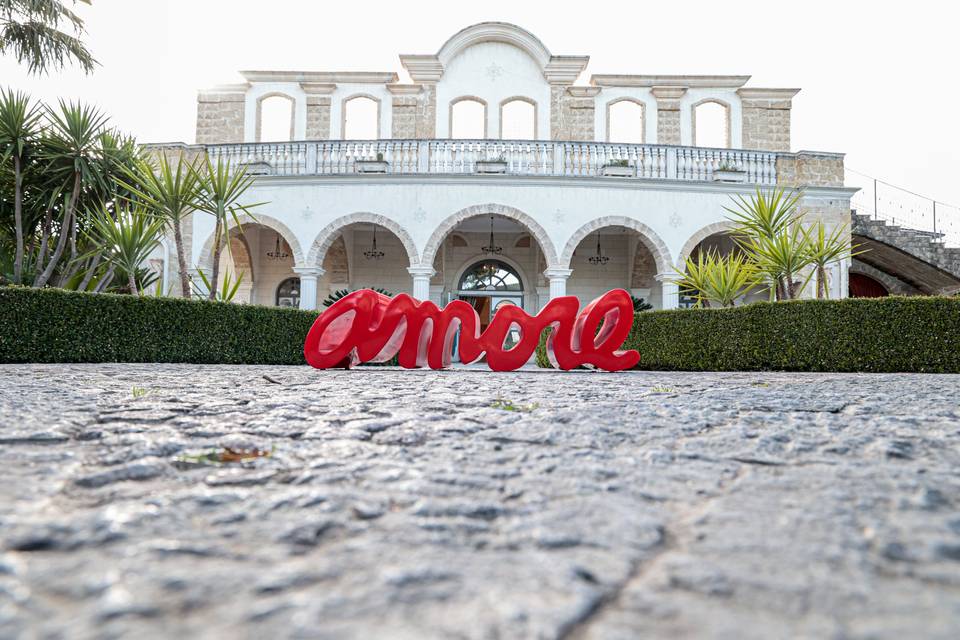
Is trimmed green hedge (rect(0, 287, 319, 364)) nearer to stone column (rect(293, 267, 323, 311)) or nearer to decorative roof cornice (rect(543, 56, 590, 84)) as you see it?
stone column (rect(293, 267, 323, 311))

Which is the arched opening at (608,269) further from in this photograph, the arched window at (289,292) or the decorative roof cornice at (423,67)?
the arched window at (289,292)

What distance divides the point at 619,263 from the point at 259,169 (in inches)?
418

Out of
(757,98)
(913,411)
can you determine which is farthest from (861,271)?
(913,411)

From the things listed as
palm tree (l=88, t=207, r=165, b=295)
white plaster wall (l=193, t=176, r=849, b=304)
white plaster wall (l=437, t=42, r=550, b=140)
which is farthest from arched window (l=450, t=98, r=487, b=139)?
palm tree (l=88, t=207, r=165, b=295)

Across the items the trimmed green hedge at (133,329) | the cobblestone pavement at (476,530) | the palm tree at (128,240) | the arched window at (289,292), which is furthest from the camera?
the arched window at (289,292)

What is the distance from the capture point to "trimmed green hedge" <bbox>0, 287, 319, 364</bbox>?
25.2 ft

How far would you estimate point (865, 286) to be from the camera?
2170 centimetres

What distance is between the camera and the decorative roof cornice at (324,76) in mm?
20344

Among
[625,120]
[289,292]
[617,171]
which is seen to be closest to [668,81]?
[625,120]

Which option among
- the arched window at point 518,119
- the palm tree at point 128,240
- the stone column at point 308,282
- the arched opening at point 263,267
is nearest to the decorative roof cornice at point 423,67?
the arched window at point 518,119

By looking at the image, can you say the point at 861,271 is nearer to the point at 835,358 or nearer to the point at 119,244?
the point at 835,358

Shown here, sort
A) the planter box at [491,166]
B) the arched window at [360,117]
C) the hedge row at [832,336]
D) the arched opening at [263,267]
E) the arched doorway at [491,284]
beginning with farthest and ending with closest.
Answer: the arched window at [360,117]
the arched doorway at [491,284]
the arched opening at [263,267]
the planter box at [491,166]
the hedge row at [832,336]

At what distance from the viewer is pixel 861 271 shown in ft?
69.0

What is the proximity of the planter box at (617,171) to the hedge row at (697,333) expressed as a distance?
6436 mm
